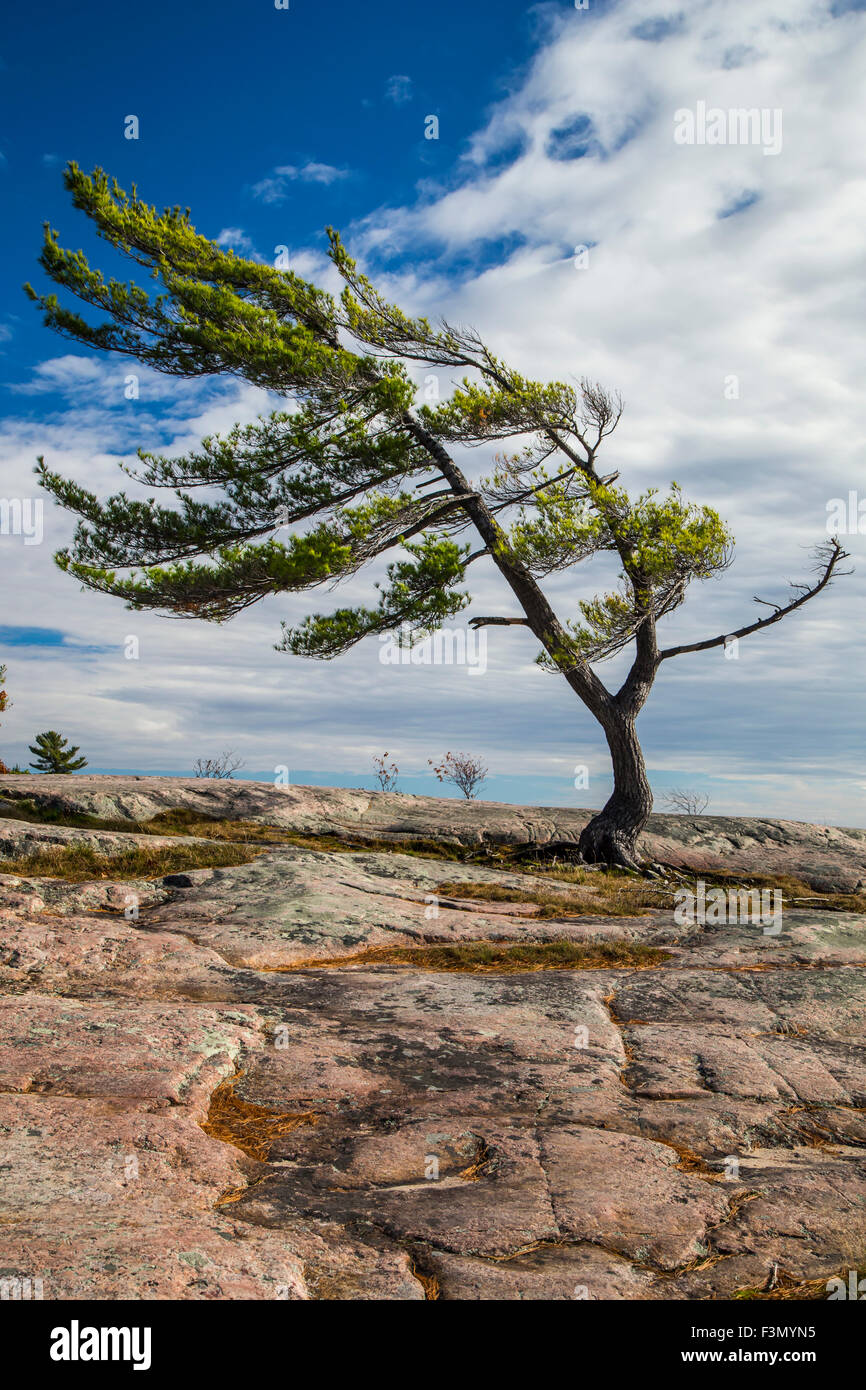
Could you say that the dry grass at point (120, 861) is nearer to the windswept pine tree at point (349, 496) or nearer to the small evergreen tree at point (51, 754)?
the windswept pine tree at point (349, 496)

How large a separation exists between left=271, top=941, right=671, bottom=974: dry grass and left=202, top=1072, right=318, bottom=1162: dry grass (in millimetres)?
2534

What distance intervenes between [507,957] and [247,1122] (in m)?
3.84

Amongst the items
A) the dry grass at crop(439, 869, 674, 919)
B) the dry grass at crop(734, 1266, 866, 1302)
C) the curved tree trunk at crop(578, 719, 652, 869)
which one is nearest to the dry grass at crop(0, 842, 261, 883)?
the dry grass at crop(439, 869, 674, 919)

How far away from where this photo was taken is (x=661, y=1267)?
2.85m

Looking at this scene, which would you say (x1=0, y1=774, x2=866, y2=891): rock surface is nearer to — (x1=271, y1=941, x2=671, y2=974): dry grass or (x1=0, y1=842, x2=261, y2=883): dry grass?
(x1=0, y1=842, x2=261, y2=883): dry grass

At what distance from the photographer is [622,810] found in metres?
16.1

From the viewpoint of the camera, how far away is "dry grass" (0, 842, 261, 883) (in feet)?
31.2

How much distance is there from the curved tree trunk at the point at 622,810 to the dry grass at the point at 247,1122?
484 inches

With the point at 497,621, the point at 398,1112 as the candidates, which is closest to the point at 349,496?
the point at 497,621

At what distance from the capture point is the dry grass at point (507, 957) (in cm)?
710

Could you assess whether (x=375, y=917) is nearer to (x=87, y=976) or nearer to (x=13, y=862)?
(x=87, y=976)

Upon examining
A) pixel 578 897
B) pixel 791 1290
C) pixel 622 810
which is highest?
pixel 622 810

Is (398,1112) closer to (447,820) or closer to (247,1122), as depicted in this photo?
(247,1122)

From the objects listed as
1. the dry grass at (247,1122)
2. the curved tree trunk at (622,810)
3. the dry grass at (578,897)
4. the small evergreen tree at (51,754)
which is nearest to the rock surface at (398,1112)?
the dry grass at (247,1122)
